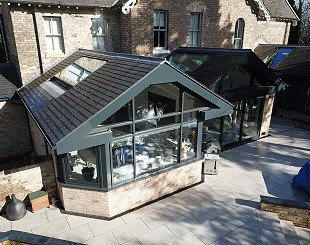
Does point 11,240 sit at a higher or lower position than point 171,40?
lower

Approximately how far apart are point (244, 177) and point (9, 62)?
1242cm

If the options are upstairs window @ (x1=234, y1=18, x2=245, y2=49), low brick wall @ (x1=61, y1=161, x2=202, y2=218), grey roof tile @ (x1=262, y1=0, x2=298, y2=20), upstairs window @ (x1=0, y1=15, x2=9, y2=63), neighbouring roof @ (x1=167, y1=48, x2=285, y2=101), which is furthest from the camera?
grey roof tile @ (x1=262, y1=0, x2=298, y2=20)

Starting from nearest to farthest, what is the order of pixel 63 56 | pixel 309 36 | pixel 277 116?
pixel 63 56
pixel 277 116
pixel 309 36

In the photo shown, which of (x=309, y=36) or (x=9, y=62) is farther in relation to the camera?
(x=309, y=36)

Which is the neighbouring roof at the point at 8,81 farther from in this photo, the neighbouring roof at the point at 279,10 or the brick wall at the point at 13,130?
the neighbouring roof at the point at 279,10

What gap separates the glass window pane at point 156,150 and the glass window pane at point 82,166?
51.7 inches

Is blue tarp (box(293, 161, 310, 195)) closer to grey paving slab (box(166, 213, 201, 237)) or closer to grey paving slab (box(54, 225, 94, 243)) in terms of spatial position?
grey paving slab (box(166, 213, 201, 237))

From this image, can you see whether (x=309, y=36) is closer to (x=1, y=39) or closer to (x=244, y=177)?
(x=244, y=177)

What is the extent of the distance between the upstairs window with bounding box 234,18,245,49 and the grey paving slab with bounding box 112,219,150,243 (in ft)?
49.8

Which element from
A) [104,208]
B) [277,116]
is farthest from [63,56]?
[277,116]

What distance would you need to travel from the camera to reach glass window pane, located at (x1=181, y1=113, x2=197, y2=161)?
797cm

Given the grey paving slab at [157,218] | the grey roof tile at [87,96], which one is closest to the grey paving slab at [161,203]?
the grey paving slab at [157,218]

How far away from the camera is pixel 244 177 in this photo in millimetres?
9266

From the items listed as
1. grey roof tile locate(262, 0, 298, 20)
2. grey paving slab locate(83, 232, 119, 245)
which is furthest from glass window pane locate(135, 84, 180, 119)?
grey roof tile locate(262, 0, 298, 20)
